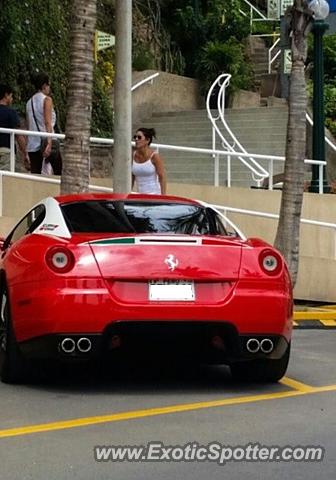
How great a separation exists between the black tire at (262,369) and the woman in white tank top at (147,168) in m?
4.74

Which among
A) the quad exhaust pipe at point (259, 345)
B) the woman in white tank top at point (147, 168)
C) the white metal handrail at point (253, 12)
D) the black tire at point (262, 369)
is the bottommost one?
the black tire at point (262, 369)

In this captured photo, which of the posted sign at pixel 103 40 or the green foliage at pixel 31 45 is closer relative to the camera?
the green foliage at pixel 31 45

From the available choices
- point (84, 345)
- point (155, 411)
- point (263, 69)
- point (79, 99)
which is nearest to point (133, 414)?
point (155, 411)

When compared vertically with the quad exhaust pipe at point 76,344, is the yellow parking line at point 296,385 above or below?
below

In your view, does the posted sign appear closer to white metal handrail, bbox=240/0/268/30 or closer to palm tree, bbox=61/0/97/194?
white metal handrail, bbox=240/0/268/30

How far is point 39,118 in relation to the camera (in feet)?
46.7

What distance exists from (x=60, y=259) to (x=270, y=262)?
151 centimetres

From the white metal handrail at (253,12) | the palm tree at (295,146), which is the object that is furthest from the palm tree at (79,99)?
the white metal handrail at (253,12)

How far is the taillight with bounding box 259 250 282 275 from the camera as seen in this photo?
731cm

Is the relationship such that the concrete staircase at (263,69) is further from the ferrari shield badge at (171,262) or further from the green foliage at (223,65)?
the ferrari shield badge at (171,262)

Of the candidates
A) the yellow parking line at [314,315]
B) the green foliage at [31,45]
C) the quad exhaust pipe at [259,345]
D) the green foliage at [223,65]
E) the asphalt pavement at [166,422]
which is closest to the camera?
the asphalt pavement at [166,422]

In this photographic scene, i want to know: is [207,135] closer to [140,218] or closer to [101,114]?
[101,114]

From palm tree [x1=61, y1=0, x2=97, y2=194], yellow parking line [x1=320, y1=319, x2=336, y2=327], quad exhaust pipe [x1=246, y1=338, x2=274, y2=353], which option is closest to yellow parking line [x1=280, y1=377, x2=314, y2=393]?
quad exhaust pipe [x1=246, y1=338, x2=274, y2=353]

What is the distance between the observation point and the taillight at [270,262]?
24.0ft
